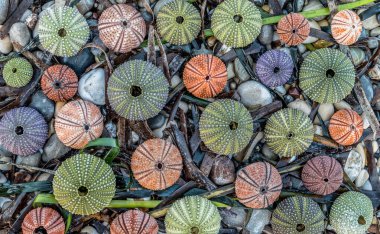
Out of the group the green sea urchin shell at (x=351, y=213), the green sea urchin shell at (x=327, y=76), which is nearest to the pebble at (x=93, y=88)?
the green sea urchin shell at (x=327, y=76)

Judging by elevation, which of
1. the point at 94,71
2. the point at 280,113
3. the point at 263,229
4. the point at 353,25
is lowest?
the point at 263,229

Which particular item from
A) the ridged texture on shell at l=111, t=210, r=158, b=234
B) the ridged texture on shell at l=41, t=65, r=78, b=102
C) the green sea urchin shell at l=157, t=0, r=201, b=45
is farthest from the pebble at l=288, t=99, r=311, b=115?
the ridged texture on shell at l=41, t=65, r=78, b=102

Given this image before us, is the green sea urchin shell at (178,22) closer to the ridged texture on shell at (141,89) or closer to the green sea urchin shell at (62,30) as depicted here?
the ridged texture on shell at (141,89)

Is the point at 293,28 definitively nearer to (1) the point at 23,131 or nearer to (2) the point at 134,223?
(2) the point at 134,223

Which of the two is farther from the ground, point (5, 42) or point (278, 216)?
point (5, 42)

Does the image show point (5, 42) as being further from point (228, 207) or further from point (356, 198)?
point (356, 198)

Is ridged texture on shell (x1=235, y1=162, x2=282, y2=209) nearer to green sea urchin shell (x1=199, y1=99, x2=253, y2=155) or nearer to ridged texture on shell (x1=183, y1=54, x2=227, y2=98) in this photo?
green sea urchin shell (x1=199, y1=99, x2=253, y2=155)

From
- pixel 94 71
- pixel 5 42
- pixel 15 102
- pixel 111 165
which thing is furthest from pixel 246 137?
pixel 5 42
